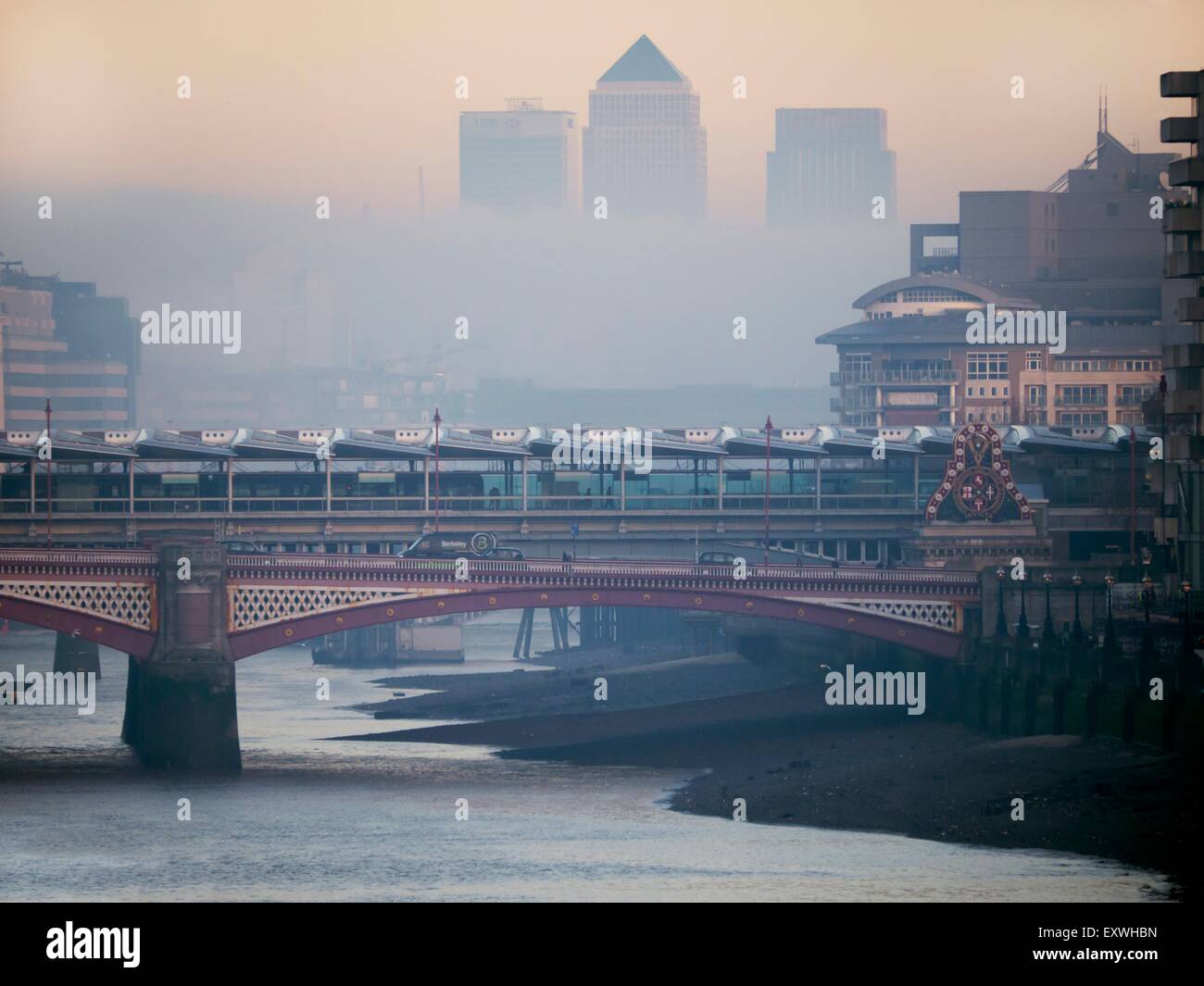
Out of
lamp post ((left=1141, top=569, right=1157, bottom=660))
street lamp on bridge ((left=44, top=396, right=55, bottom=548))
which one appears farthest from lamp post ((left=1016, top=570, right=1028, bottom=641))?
street lamp on bridge ((left=44, top=396, right=55, bottom=548))

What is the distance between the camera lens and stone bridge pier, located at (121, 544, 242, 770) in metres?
125

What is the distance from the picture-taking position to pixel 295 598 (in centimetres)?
12744

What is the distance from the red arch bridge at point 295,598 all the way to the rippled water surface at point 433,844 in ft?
12.7

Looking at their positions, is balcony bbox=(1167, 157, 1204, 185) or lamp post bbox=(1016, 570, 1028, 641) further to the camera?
balcony bbox=(1167, 157, 1204, 185)

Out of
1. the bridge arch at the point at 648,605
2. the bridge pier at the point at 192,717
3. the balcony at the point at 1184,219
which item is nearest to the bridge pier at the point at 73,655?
the bridge arch at the point at 648,605

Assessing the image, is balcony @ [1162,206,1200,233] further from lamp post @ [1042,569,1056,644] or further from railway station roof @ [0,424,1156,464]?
railway station roof @ [0,424,1156,464]

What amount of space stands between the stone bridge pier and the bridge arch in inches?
123

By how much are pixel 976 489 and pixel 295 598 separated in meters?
38.0
